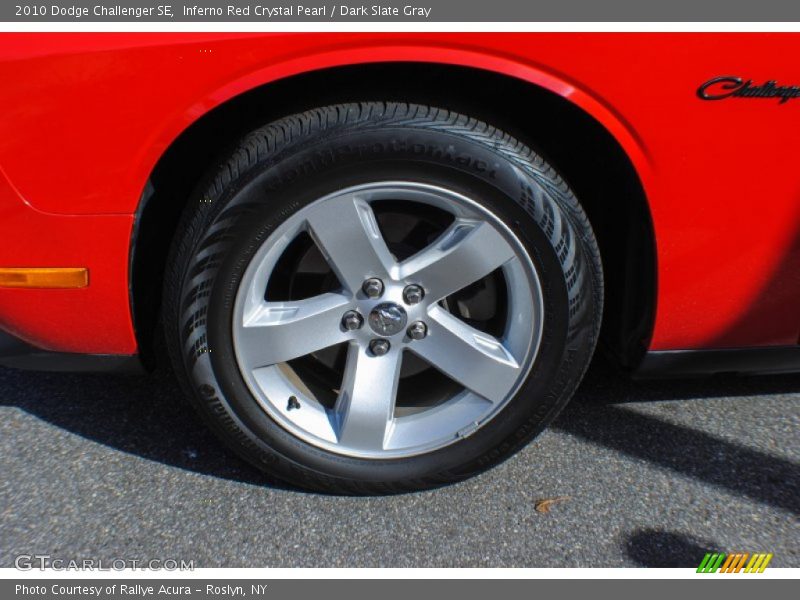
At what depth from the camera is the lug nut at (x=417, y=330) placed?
1.82 m

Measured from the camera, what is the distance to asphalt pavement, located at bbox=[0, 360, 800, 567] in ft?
5.88

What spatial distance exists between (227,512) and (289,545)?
7.8 inches

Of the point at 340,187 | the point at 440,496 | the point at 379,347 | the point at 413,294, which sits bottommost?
the point at 440,496

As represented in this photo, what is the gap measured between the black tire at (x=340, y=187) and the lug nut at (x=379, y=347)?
287 millimetres

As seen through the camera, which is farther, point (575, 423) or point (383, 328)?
point (575, 423)

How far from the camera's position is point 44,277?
→ 173 cm

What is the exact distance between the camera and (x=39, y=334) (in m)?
1.83

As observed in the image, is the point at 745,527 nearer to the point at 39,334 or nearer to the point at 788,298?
the point at 788,298

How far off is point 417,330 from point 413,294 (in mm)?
98

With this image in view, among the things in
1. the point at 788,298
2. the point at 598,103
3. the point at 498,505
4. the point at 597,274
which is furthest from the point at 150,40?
the point at 788,298

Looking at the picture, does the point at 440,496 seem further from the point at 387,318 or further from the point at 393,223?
the point at 393,223

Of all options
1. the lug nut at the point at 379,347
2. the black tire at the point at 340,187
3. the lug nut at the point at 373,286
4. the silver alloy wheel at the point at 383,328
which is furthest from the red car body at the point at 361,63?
the lug nut at the point at 379,347
